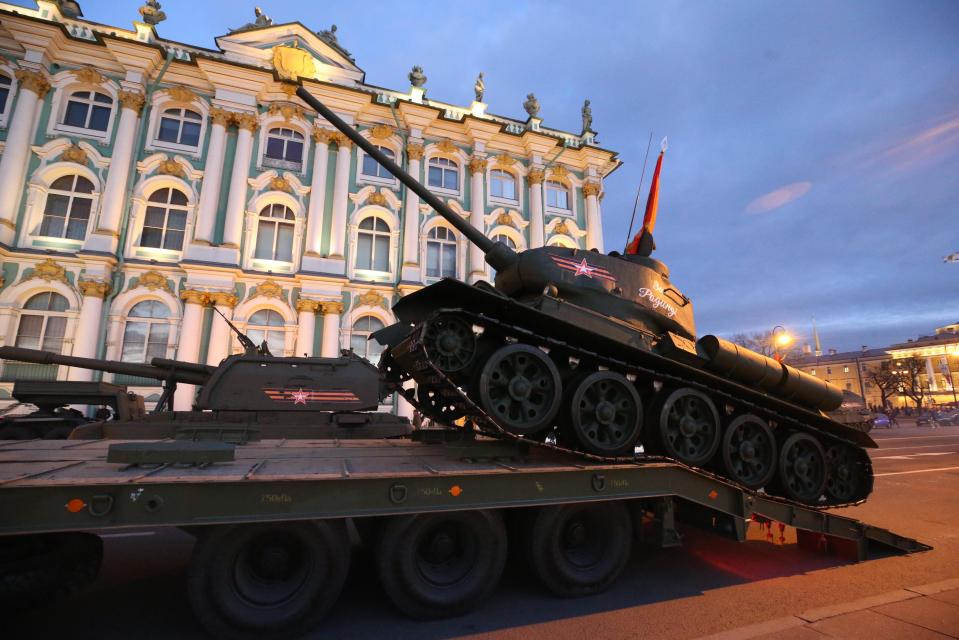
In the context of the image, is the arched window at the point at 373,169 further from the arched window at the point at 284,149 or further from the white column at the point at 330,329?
the white column at the point at 330,329

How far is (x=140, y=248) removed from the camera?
→ 18.2 meters

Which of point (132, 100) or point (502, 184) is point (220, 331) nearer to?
point (132, 100)

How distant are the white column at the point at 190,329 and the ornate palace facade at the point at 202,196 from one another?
0.17 ft

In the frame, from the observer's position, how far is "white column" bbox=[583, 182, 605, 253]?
81.0 feet

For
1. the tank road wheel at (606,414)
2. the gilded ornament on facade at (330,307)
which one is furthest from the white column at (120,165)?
the tank road wheel at (606,414)

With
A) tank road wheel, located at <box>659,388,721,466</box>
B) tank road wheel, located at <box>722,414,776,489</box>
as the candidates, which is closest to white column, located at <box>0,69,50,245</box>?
tank road wheel, located at <box>659,388,721,466</box>

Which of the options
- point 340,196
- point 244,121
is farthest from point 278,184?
point 244,121

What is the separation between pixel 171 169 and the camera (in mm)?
18969

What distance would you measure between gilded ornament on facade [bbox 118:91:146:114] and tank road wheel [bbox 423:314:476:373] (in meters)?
20.9

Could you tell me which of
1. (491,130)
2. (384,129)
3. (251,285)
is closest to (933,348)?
(491,130)

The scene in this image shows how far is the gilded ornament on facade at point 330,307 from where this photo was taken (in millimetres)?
19172

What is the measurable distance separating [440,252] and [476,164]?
4715 mm

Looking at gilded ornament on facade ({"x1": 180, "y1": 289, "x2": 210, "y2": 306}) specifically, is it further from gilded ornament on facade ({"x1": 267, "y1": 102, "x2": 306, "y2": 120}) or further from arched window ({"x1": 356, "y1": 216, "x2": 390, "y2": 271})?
gilded ornament on facade ({"x1": 267, "y1": 102, "x2": 306, "y2": 120})

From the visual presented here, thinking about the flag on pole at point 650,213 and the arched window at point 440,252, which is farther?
the arched window at point 440,252
